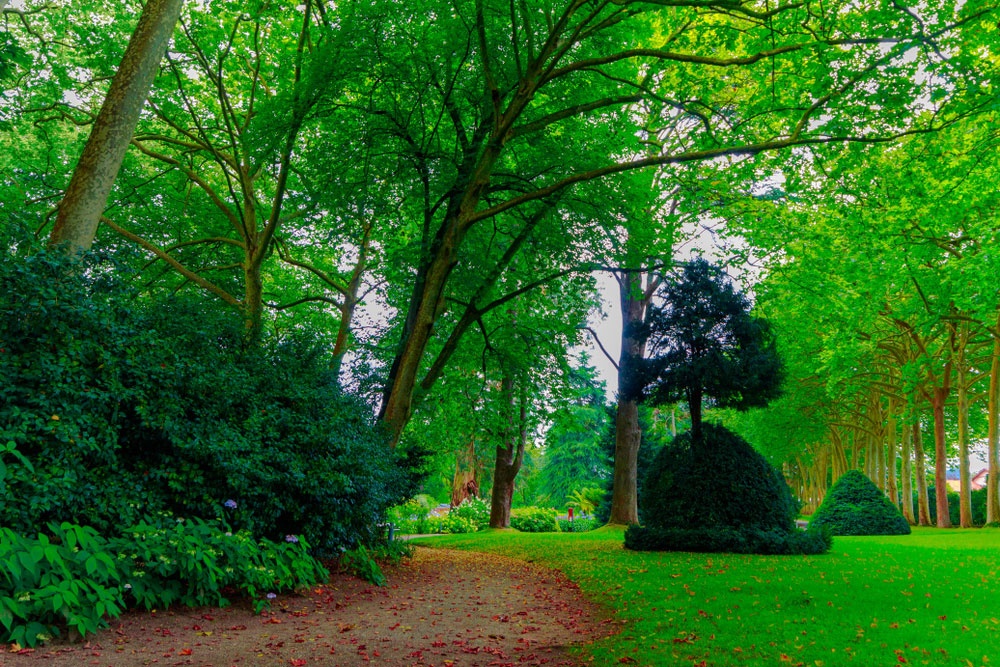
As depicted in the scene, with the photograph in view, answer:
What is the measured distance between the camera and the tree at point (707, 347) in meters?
13.3

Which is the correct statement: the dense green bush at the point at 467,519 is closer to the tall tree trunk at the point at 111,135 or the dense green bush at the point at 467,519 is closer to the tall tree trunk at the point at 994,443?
the tall tree trunk at the point at 994,443

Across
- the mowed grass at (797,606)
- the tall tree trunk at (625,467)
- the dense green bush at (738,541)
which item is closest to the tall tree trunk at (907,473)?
the tall tree trunk at (625,467)

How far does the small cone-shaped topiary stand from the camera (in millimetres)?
19266

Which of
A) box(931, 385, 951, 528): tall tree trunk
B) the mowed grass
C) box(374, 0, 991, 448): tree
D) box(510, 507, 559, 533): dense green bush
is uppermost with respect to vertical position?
box(374, 0, 991, 448): tree

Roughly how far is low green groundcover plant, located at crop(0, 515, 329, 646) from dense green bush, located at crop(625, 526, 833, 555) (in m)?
7.70

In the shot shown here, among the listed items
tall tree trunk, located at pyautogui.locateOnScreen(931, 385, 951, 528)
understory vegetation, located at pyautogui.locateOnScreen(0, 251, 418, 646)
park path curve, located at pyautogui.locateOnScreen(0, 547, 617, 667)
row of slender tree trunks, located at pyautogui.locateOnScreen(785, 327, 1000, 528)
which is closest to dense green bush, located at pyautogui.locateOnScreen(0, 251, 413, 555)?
Result: understory vegetation, located at pyautogui.locateOnScreen(0, 251, 418, 646)

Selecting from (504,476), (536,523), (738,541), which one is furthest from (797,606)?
(536,523)

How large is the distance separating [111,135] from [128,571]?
4.48 m

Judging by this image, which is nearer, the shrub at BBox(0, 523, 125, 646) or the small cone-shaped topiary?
the shrub at BBox(0, 523, 125, 646)

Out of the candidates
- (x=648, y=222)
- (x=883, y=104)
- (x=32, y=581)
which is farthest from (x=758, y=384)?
(x=32, y=581)

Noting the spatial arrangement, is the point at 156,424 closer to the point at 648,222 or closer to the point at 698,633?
the point at 698,633

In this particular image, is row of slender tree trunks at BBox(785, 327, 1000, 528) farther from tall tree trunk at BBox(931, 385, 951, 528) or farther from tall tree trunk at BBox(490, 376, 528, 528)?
tall tree trunk at BBox(490, 376, 528, 528)

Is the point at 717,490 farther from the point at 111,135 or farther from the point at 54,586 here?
the point at 111,135

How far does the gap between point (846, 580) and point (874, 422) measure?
1035 inches
